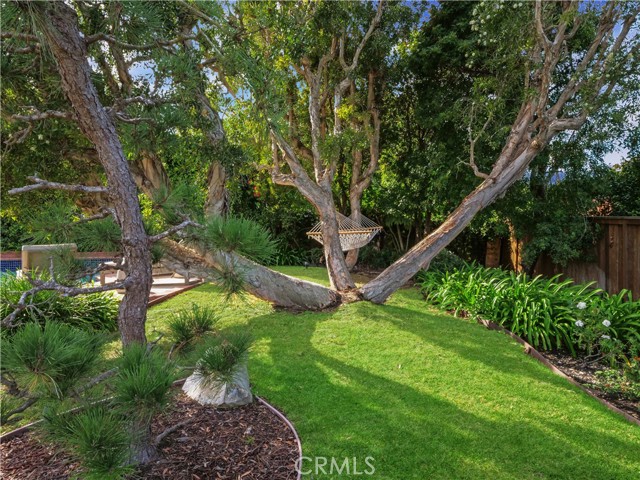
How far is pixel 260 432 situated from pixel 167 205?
1.18 metres

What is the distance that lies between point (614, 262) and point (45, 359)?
619 cm

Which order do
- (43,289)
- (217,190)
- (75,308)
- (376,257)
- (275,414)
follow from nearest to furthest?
(43,289), (275,414), (75,308), (217,190), (376,257)

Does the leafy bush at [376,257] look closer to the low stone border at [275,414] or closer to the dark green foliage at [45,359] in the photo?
the low stone border at [275,414]

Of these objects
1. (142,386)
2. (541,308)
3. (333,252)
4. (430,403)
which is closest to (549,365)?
(541,308)

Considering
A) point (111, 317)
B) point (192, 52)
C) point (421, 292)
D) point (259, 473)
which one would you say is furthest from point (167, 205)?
point (421, 292)

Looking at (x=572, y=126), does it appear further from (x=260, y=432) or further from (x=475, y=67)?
(x=260, y=432)

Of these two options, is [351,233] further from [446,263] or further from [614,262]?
[614,262]

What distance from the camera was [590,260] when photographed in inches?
221

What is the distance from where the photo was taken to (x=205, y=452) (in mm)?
1743

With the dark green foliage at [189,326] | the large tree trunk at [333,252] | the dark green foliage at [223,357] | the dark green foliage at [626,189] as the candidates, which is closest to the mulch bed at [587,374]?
the large tree trunk at [333,252]

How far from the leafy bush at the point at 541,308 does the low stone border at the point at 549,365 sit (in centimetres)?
12

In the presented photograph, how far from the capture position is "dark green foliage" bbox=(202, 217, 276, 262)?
4.72 ft

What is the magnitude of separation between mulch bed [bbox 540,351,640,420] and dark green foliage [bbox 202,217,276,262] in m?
2.75

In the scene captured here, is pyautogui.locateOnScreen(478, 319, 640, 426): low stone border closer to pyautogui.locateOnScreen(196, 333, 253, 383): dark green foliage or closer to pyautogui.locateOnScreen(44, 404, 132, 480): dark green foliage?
pyautogui.locateOnScreen(196, 333, 253, 383): dark green foliage
